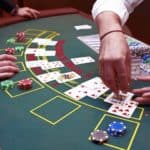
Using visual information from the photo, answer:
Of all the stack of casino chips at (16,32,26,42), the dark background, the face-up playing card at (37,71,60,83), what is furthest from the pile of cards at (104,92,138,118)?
the dark background

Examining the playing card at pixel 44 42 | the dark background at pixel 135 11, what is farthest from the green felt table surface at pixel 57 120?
the dark background at pixel 135 11

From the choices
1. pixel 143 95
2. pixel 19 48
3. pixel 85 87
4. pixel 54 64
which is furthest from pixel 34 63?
pixel 143 95

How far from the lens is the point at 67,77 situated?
1.26 metres

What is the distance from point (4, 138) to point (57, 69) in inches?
19.3

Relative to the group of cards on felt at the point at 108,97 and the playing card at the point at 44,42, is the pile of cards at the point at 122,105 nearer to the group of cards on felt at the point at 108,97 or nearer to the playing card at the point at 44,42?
the group of cards on felt at the point at 108,97

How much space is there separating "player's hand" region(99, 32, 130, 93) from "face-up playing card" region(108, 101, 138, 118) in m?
0.07

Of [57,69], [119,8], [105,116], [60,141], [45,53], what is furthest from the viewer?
[45,53]

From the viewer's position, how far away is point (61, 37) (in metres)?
1.74

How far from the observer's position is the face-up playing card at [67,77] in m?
1.24

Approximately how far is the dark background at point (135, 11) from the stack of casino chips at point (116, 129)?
2568 millimetres

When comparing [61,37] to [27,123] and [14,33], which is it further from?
[27,123]

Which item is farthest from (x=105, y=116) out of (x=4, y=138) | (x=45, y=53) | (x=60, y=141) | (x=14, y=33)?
(x=14, y=33)

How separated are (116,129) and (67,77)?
409 mm

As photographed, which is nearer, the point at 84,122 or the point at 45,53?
the point at 84,122
